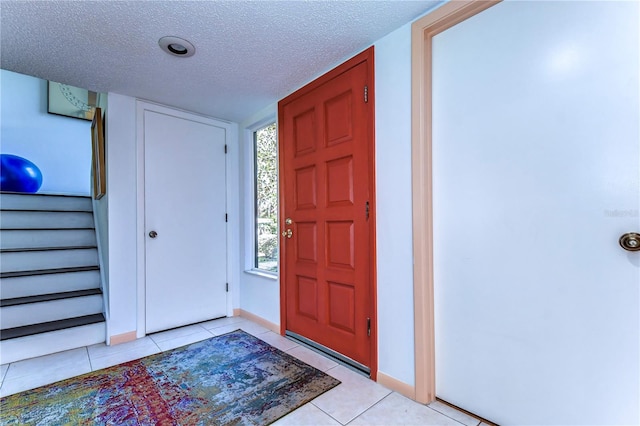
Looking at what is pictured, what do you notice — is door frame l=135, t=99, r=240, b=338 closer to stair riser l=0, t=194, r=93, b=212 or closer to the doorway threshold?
the doorway threshold

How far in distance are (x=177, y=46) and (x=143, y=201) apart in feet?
4.84

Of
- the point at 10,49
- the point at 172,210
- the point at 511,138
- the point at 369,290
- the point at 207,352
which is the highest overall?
the point at 10,49

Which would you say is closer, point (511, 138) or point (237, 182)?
point (511, 138)

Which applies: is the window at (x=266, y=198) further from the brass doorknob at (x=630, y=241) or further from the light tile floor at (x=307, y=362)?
the brass doorknob at (x=630, y=241)

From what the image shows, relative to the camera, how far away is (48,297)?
2.55 metres

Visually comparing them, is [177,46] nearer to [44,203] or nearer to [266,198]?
[266,198]

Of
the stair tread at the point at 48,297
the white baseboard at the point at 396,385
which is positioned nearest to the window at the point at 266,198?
the white baseboard at the point at 396,385

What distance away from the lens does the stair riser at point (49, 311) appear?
7.70ft

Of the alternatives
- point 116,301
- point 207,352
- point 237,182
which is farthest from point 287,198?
point 116,301

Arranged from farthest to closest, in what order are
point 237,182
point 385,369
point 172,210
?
1. point 237,182
2. point 172,210
3. point 385,369

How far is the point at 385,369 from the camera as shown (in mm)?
1789

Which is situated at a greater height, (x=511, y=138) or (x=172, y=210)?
(x=511, y=138)

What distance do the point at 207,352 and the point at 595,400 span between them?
229 centimetres

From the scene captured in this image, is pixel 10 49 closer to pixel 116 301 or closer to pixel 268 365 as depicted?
pixel 116 301
